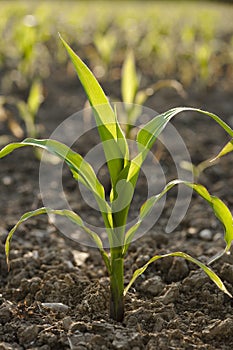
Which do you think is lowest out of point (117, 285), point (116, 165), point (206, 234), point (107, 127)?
point (206, 234)

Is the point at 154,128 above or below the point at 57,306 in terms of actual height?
above

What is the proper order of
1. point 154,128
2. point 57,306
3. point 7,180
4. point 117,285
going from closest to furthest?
point 154,128 → point 117,285 → point 57,306 → point 7,180

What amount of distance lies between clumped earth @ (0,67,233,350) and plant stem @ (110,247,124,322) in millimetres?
33

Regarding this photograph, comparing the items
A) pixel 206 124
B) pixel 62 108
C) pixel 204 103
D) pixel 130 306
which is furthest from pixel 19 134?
pixel 130 306

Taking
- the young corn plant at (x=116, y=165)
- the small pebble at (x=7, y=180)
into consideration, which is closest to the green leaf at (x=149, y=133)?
the young corn plant at (x=116, y=165)

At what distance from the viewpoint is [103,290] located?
1814mm

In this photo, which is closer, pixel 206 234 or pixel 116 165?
pixel 116 165

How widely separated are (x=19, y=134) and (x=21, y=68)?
929mm

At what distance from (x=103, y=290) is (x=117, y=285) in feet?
0.73

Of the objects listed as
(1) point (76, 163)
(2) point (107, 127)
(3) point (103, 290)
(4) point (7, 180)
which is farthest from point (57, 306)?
(4) point (7, 180)

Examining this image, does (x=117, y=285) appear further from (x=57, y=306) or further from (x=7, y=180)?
(x=7, y=180)

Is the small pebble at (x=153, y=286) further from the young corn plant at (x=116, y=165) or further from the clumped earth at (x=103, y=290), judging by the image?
the young corn plant at (x=116, y=165)

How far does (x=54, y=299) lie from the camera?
5.90 ft

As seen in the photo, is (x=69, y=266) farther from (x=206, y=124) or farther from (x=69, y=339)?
(x=206, y=124)
